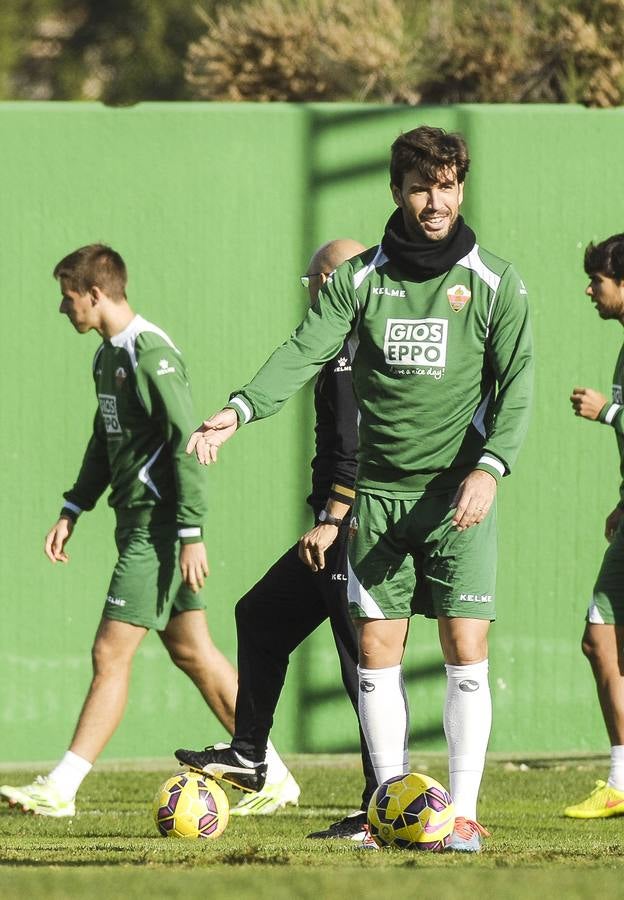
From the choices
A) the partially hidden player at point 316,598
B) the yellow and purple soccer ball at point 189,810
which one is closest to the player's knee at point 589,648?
the partially hidden player at point 316,598

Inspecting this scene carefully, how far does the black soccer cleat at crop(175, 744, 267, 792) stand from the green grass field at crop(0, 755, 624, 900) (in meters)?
0.21

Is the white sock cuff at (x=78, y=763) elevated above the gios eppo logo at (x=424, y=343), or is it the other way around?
the gios eppo logo at (x=424, y=343)

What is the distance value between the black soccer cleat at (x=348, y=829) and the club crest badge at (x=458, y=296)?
2.10m

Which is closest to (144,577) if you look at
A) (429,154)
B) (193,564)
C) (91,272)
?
(193,564)

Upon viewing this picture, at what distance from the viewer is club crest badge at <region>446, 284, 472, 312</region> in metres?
5.91

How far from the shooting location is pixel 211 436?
5348 mm

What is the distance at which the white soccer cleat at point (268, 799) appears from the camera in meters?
7.71

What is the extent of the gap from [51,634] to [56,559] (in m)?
1.46

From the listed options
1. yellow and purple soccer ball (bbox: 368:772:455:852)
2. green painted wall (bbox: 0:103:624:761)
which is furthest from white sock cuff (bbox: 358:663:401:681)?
green painted wall (bbox: 0:103:624:761)

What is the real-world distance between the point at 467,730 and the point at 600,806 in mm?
1971

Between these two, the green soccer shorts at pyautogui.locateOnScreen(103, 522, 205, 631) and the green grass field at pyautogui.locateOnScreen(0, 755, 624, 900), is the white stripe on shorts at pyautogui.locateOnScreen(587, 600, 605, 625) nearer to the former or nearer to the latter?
the green grass field at pyautogui.locateOnScreen(0, 755, 624, 900)

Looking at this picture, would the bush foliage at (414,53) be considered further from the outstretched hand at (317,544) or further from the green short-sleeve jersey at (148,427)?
the outstretched hand at (317,544)

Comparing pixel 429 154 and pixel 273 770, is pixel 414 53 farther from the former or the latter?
pixel 429 154

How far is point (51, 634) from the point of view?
9273 millimetres
